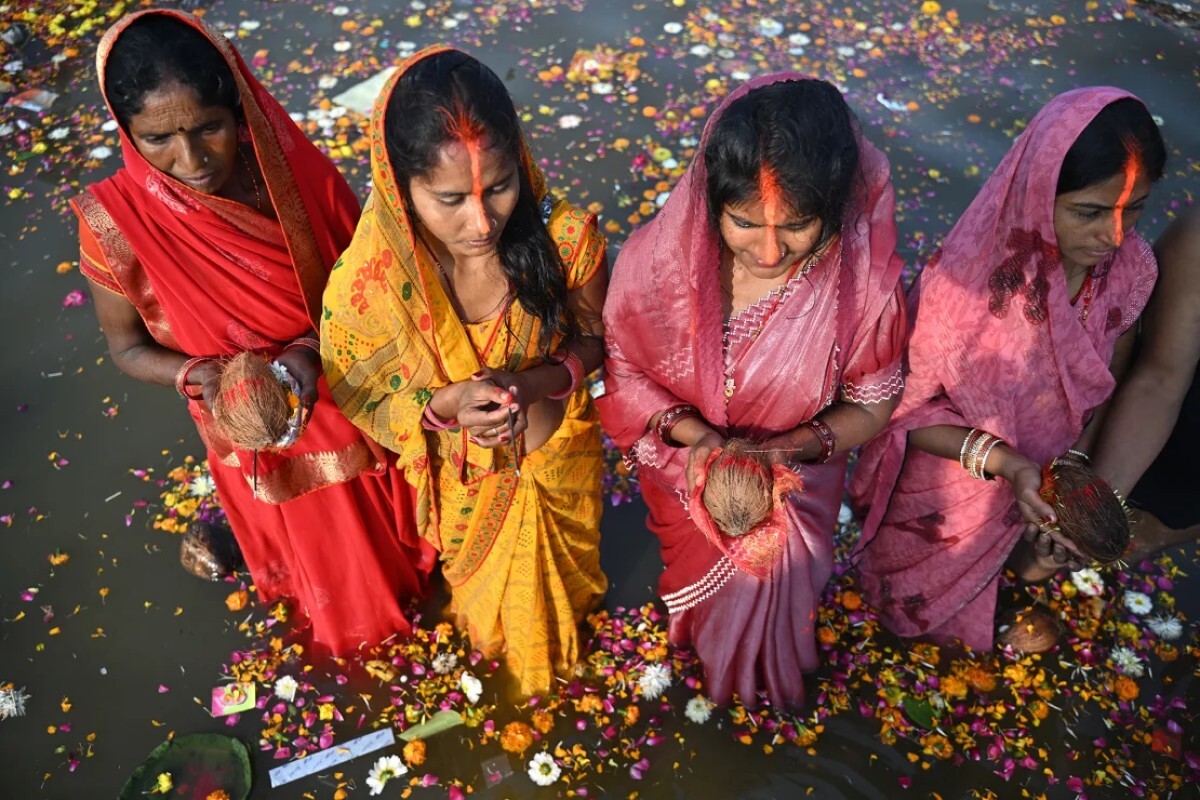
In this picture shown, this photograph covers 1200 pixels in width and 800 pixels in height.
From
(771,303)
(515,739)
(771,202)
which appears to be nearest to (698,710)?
(515,739)

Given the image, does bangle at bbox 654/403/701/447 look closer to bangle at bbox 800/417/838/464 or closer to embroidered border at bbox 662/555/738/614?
bangle at bbox 800/417/838/464

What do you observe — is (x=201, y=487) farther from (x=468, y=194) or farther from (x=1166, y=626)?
(x=1166, y=626)

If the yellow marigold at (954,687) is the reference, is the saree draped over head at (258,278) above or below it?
above

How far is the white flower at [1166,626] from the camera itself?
11.8 feet

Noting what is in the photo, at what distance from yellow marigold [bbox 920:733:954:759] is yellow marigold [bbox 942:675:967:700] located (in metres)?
0.18

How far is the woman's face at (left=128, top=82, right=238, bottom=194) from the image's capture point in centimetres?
235

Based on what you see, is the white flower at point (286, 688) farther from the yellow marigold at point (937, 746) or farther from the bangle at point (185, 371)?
the yellow marigold at point (937, 746)

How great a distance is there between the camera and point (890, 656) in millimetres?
3537

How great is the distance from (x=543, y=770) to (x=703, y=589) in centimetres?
94

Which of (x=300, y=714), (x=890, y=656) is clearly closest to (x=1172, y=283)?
(x=890, y=656)

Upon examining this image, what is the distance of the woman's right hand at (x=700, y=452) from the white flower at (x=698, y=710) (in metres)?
1.30

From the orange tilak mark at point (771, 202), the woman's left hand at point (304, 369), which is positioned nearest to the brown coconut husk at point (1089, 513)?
the orange tilak mark at point (771, 202)

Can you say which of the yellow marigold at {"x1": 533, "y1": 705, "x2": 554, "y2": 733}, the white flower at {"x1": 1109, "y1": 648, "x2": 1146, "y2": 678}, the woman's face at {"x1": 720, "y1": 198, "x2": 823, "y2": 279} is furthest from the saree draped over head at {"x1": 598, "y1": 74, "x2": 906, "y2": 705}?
the white flower at {"x1": 1109, "y1": 648, "x2": 1146, "y2": 678}

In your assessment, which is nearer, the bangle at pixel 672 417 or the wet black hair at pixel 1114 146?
the wet black hair at pixel 1114 146
